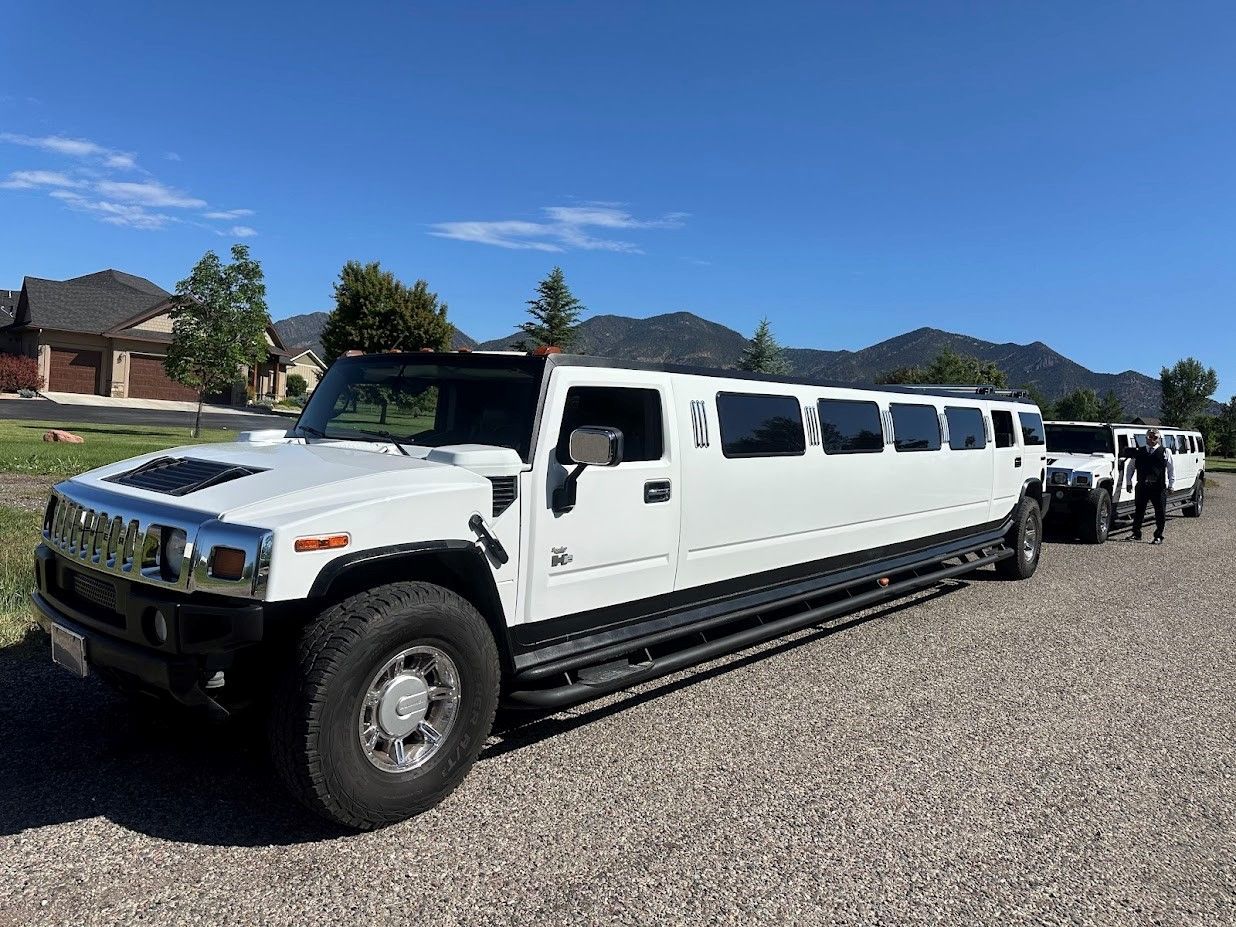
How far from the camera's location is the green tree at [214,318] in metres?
23.9

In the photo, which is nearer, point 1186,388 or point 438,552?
point 438,552

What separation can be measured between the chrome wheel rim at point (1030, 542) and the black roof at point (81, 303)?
4573cm

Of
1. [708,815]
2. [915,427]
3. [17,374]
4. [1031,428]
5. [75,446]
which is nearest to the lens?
[708,815]

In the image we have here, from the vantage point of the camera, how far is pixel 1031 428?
9758 mm

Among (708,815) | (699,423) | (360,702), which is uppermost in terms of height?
(699,423)

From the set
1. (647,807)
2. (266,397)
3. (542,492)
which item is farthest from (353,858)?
(266,397)

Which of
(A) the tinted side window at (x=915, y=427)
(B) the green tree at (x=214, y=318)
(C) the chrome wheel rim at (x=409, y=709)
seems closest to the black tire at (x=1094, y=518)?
(A) the tinted side window at (x=915, y=427)

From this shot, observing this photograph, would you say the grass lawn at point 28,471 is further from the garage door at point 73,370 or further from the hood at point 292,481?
the garage door at point 73,370

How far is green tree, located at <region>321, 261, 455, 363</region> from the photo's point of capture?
44.2m

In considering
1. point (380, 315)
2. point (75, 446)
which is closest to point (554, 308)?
point (380, 315)

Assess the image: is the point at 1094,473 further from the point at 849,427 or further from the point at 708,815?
the point at 708,815

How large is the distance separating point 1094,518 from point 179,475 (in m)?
13.0

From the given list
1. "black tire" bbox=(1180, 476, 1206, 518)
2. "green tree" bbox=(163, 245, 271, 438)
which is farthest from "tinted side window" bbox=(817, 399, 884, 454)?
"green tree" bbox=(163, 245, 271, 438)

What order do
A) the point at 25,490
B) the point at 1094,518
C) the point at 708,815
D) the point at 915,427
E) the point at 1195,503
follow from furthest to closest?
the point at 1195,503
the point at 1094,518
the point at 25,490
the point at 915,427
the point at 708,815
